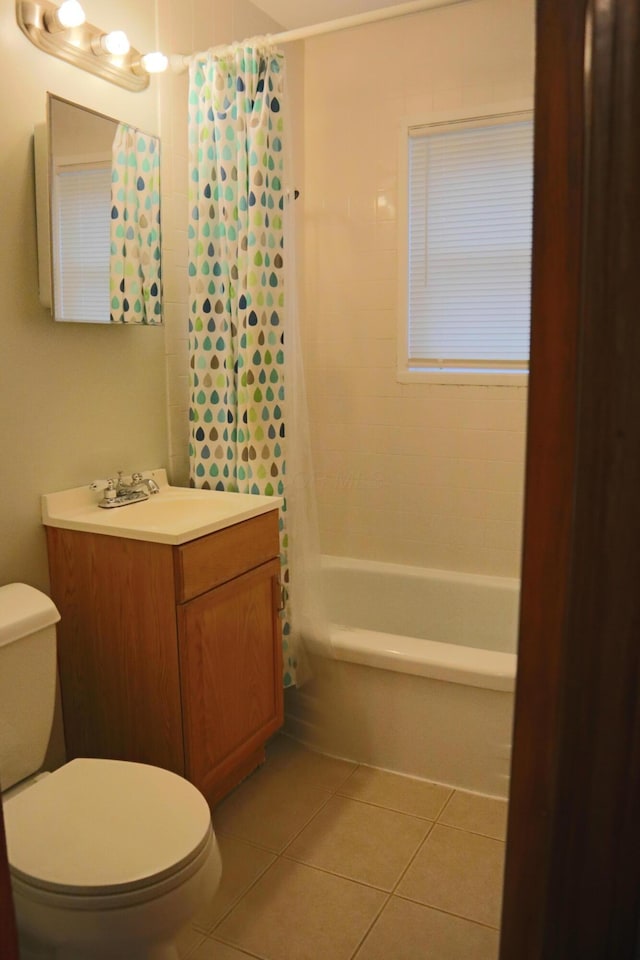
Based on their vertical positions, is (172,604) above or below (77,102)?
below

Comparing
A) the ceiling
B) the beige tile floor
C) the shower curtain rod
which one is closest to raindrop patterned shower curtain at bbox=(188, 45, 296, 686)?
the shower curtain rod

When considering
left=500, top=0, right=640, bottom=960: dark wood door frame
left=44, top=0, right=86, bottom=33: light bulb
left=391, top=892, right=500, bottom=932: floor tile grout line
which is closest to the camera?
left=500, top=0, right=640, bottom=960: dark wood door frame

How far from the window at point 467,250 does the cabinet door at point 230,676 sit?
1.28 metres

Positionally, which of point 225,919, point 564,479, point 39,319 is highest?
point 39,319

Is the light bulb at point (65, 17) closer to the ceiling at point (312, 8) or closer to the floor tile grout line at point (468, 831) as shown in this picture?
the ceiling at point (312, 8)

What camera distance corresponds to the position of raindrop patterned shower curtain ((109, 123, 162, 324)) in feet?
→ 7.35

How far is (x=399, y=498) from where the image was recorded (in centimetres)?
327

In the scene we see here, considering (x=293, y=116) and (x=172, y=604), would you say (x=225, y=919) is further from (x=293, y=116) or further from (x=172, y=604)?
(x=293, y=116)

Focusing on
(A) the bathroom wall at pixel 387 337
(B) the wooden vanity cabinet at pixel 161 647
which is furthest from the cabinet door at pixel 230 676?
(A) the bathroom wall at pixel 387 337

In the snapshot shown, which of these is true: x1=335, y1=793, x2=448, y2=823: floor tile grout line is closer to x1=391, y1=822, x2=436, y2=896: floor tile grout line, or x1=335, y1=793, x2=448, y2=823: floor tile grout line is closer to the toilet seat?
x1=391, y1=822, x2=436, y2=896: floor tile grout line

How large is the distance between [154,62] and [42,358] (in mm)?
989

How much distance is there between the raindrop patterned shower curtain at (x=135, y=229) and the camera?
2240 millimetres

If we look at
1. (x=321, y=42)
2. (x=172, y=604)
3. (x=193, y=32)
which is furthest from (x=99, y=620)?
(x=321, y=42)

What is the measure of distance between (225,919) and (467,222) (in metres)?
2.56
